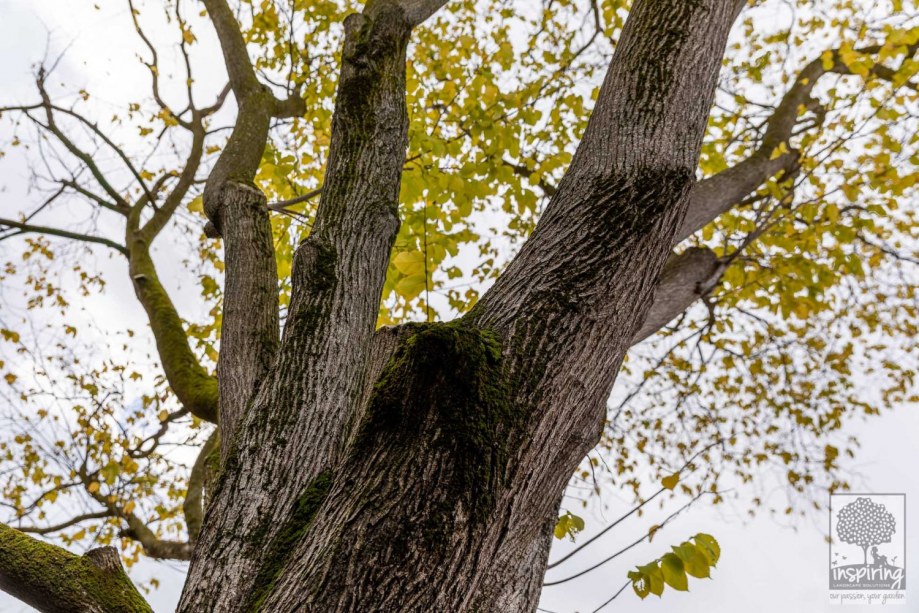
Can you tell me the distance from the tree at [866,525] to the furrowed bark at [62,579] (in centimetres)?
518

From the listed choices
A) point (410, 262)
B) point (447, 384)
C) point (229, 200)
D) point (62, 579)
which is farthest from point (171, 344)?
point (447, 384)

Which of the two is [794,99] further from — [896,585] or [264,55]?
[264,55]

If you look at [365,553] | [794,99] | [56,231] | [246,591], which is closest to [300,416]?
[246,591]

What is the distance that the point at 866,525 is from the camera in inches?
183

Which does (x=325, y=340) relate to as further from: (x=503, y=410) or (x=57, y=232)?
(x=57, y=232)

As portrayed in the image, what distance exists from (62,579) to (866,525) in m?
5.66

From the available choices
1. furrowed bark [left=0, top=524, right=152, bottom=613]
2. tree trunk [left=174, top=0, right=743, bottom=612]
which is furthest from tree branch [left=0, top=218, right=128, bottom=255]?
furrowed bark [left=0, top=524, right=152, bottom=613]

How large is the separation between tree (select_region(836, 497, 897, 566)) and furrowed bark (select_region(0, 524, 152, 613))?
5.18m

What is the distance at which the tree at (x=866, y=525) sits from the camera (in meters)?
4.48

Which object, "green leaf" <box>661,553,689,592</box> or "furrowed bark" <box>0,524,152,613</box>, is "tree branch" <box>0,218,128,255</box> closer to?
"furrowed bark" <box>0,524,152,613</box>

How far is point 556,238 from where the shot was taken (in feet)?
5.06

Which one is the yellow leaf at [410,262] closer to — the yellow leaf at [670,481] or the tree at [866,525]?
the yellow leaf at [670,481]

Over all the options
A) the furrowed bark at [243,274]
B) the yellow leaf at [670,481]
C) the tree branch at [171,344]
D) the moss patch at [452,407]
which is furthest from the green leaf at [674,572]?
the tree branch at [171,344]

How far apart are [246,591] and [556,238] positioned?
4.50 ft
